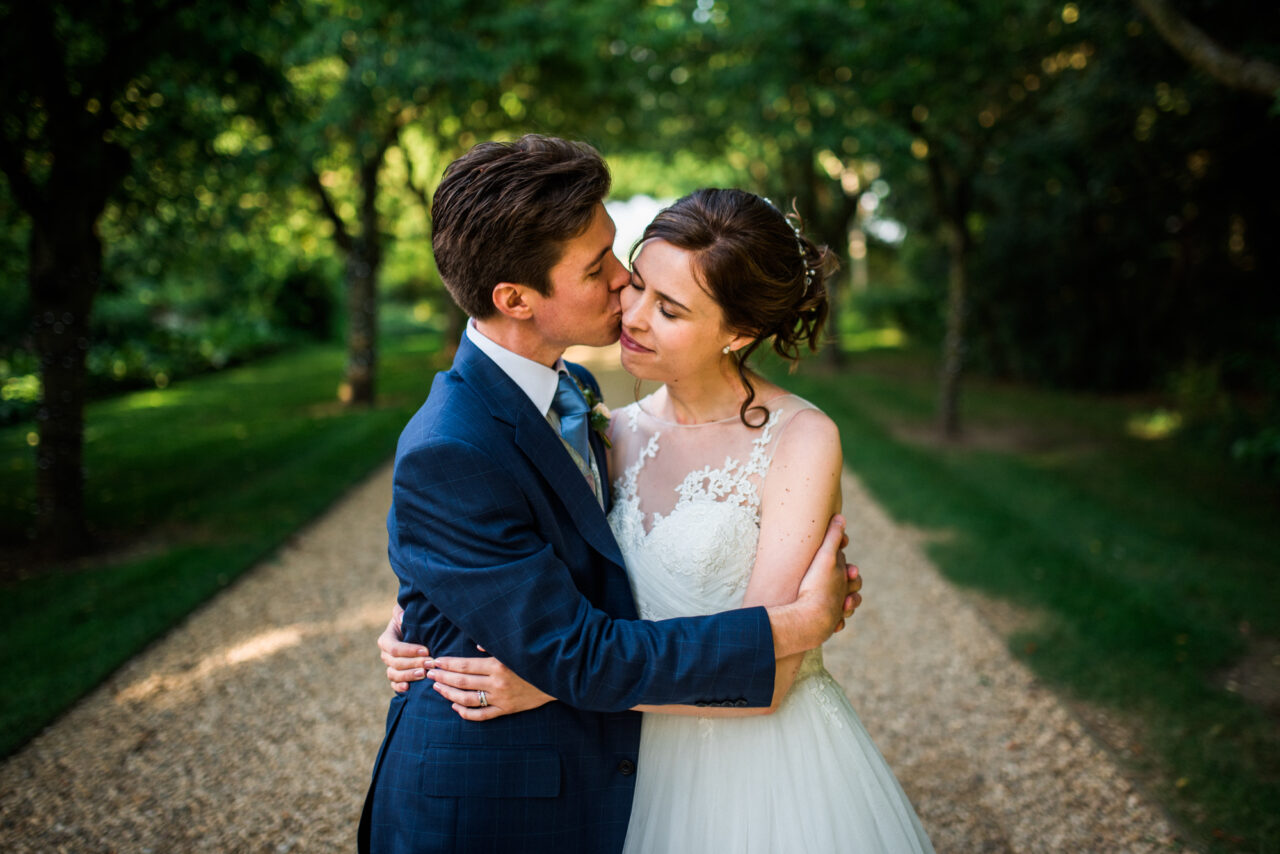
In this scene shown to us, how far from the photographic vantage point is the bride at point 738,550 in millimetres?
2158

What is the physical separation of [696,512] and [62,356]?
19.8 feet

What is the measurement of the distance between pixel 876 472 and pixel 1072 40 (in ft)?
16.7

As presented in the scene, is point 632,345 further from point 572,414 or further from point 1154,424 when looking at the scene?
point 1154,424

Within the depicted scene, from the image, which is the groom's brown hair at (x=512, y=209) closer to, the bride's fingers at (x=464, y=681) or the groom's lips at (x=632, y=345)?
the groom's lips at (x=632, y=345)

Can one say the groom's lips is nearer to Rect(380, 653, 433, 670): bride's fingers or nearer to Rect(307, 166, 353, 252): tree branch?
Rect(380, 653, 433, 670): bride's fingers

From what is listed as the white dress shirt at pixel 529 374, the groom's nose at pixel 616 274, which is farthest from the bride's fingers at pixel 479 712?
the groom's nose at pixel 616 274

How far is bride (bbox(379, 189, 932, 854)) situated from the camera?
216cm

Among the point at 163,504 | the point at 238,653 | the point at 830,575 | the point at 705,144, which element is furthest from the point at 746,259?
the point at 705,144

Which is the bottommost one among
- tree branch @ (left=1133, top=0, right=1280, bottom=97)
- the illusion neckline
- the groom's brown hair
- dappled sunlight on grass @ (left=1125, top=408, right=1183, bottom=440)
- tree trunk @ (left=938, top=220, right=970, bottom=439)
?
dappled sunlight on grass @ (left=1125, top=408, right=1183, bottom=440)

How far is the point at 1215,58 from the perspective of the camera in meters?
4.94

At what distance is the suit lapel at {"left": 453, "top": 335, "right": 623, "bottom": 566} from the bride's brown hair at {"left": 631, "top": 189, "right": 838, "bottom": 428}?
0.60m

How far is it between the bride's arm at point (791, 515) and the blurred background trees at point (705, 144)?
14.4 ft

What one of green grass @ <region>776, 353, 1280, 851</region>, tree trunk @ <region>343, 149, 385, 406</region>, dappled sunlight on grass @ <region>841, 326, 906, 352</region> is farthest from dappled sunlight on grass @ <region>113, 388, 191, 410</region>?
dappled sunlight on grass @ <region>841, 326, 906, 352</region>

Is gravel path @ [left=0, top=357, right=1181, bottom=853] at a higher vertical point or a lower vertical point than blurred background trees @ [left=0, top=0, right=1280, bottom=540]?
lower
